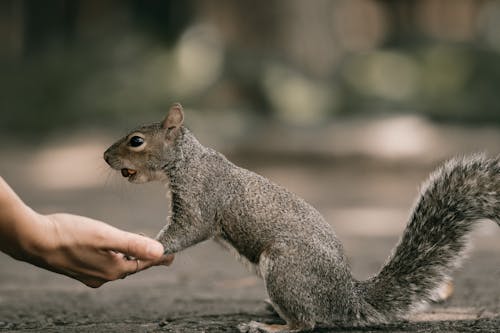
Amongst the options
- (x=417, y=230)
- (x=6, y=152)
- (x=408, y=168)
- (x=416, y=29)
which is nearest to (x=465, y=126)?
(x=408, y=168)

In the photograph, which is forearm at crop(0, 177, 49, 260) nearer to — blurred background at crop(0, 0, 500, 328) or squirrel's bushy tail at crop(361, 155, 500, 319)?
squirrel's bushy tail at crop(361, 155, 500, 319)

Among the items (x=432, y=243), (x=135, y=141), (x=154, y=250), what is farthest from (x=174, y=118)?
(x=432, y=243)

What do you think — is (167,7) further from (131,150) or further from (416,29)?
(131,150)

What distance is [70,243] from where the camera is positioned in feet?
10.8

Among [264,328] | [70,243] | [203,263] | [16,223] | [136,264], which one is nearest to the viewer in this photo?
[16,223]

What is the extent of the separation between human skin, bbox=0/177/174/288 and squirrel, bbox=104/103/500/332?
0.38 m

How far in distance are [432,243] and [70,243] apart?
56.9 inches

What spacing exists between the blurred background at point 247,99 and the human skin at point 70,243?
286cm

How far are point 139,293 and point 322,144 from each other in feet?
21.5

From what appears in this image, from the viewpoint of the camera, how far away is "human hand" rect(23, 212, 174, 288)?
10.7 ft

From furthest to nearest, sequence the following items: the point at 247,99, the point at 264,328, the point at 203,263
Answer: the point at 247,99, the point at 203,263, the point at 264,328

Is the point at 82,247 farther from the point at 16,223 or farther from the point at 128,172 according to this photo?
the point at 128,172

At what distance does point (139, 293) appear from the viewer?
4.98m

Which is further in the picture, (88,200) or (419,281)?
(88,200)
